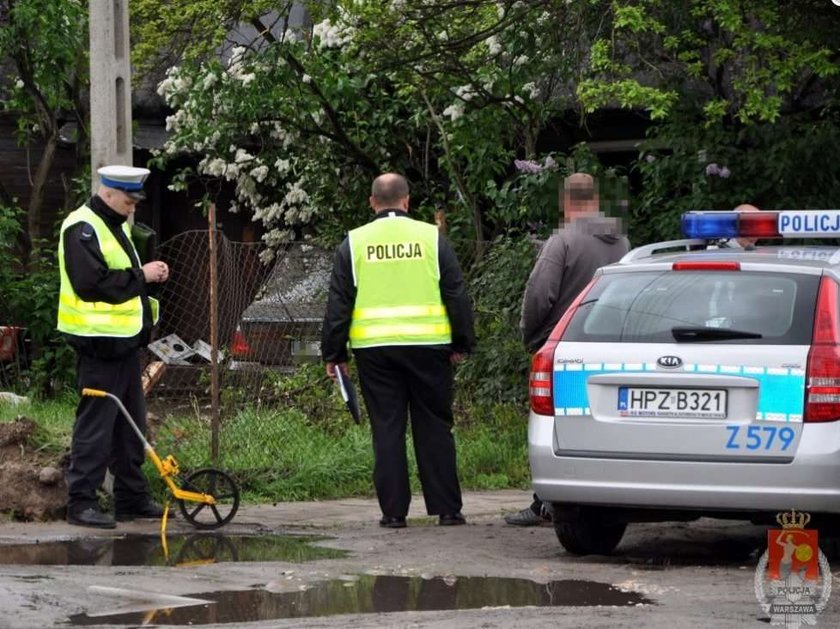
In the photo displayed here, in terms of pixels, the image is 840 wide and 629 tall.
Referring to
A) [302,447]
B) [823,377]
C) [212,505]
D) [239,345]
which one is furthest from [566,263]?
[239,345]

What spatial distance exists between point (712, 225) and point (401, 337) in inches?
68.3

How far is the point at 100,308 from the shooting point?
8.66 m

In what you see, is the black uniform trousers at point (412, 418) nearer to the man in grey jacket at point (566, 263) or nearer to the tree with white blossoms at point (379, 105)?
the man in grey jacket at point (566, 263)

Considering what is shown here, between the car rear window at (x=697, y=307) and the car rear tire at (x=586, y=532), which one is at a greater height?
the car rear window at (x=697, y=307)

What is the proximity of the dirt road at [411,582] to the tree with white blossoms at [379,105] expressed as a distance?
16.0 feet

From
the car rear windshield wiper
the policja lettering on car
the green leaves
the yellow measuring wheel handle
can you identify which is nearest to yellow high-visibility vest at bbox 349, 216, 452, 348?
the policja lettering on car

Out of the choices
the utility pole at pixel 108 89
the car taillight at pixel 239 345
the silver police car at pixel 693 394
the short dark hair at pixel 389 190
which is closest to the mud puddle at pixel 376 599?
the silver police car at pixel 693 394

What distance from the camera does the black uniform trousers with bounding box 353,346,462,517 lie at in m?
8.80

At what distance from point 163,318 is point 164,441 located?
239 cm

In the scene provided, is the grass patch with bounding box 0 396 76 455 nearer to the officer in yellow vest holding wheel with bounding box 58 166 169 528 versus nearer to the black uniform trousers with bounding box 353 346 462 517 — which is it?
the officer in yellow vest holding wheel with bounding box 58 166 169 528

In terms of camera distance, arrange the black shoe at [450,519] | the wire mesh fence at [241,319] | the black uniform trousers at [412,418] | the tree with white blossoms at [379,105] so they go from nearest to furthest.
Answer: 1. the black uniform trousers at [412,418]
2. the black shoe at [450,519]
3. the wire mesh fence at [241,319]
4. the tree with white blossoms at [379,105]

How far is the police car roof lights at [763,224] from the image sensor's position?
7.99 meters

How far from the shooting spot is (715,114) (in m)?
11.4

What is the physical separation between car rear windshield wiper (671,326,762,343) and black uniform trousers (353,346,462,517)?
1795 millimetres
